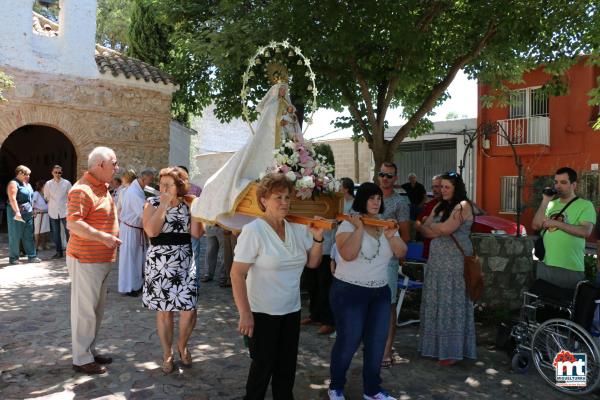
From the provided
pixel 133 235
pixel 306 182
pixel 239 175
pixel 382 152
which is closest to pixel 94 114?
pixel 133 235

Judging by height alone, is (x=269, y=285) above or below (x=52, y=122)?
below

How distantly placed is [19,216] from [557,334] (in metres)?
9.31

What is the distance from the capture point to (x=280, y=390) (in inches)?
140

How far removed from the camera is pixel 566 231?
4801mm

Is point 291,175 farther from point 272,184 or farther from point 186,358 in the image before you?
point 186,358

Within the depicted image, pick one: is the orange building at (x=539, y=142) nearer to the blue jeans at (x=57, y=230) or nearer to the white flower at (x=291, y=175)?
the blue jeans at (x=57, y=230)

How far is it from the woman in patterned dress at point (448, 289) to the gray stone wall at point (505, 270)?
8.37ft

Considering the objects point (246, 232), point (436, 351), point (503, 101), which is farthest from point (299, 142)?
point (503, 101)

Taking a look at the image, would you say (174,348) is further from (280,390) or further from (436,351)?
(436,351)

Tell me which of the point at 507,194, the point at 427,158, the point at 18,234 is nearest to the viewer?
the point at 18,234

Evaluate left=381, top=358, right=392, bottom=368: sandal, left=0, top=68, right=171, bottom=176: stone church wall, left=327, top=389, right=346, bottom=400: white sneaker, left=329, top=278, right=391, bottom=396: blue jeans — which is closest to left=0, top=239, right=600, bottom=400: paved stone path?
left=381, top=358, right=392, bottom=368: sandal

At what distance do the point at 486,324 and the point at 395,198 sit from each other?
9.02 ft

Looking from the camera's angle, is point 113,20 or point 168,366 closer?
point 168,366

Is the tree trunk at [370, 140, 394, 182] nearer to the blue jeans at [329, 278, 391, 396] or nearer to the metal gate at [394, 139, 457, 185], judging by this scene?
the blue jeans at [329, 278, 391, 396]
